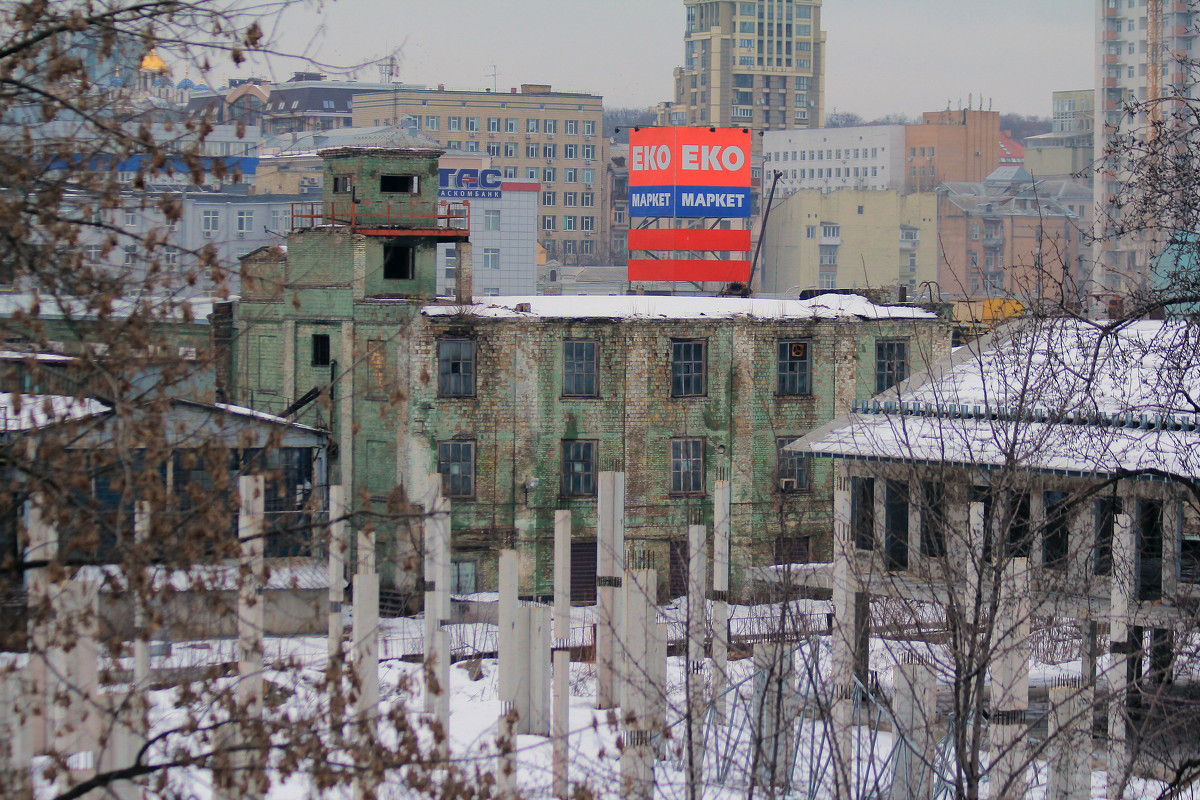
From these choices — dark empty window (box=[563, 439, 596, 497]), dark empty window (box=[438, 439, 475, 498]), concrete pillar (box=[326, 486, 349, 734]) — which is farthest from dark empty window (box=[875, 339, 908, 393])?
concrete pillar (box=[326, 486, 349, 734])

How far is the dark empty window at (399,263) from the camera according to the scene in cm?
3559

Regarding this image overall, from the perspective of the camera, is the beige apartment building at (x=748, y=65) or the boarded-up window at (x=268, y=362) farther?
the beige apartment building at (x=748, y=65)

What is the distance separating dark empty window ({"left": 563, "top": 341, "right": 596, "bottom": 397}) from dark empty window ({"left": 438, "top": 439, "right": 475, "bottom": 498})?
106 inches

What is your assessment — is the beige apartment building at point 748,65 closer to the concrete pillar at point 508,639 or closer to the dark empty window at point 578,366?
the dark empty window at point 578,366

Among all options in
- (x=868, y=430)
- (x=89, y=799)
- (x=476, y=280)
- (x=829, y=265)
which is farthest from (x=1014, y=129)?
(x=89, y=799)

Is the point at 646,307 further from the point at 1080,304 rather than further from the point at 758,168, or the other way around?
the point at 758,168

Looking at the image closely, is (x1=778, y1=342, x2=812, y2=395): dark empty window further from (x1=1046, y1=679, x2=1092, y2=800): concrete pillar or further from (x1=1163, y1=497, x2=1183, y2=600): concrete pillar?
(x1=1046, y1=679, x2=1092, y2=800): concrete pillar

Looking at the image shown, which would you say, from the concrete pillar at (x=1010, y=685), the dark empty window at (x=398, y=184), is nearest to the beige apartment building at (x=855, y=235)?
the dark empty window at (x=398, y=184)

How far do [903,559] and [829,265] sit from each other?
273 feet

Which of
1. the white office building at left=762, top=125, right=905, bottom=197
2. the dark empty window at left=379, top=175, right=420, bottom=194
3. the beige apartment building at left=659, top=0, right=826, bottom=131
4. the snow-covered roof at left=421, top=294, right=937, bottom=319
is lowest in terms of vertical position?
the snow-covered roof at left=421, top=294, right=937, bottom=319

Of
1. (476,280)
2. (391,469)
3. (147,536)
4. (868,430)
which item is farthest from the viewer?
(476,280)

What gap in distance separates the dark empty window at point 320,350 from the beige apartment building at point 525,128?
3227 inches

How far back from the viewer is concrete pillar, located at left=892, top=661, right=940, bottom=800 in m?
14.7

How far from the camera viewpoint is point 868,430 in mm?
22562
